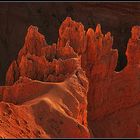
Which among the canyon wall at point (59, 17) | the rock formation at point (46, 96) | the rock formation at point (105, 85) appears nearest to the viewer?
the rock formation at point (46, 96)

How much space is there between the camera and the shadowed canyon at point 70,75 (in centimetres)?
1065

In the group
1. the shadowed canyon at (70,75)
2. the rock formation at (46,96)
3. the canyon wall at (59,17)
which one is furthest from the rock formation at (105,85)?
the canyon wall at (59,17)

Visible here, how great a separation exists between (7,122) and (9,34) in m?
14.5

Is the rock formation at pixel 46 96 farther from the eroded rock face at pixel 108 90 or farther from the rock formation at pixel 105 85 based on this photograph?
the eroded rock face at pixel 108 90

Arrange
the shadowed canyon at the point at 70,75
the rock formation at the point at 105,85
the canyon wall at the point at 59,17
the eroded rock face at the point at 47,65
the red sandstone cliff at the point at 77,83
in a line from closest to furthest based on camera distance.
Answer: the shadowed canyon at the point at 70,75 < the red sandstone cliff at the point at 77,83 < the eroded rock face at the point at 47,65 < the rock formation at the point at 105,85 < the canyon wall at the point at 59,17

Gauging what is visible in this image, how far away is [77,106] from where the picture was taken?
1125cm

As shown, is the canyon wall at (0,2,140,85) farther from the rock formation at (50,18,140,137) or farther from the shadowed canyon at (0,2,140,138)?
the rock formation at (50,18,140,137)

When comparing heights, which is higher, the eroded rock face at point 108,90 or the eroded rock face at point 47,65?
the eroded rock face at point 47,65

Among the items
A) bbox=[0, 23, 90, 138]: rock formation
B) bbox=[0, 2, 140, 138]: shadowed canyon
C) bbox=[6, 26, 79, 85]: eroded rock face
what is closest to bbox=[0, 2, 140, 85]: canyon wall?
bbox=[0, 2, 140, 138]: shadowed canyon

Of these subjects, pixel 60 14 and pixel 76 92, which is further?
pixel 60 14

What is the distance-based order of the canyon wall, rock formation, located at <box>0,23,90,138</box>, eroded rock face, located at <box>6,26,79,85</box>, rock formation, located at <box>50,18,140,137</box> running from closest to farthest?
rock formation, located at <box>0,23,90,138</box> → eroded rock face, located at <box>6,26,79,85</box> → rock formation, located at <box>50,18,140,137</box> → the canyon wall

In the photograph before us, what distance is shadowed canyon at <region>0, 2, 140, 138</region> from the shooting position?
10648 mm

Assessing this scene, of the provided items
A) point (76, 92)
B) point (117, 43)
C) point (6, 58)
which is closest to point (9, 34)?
point (6, 58)

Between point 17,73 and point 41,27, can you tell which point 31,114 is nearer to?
point 17,73
